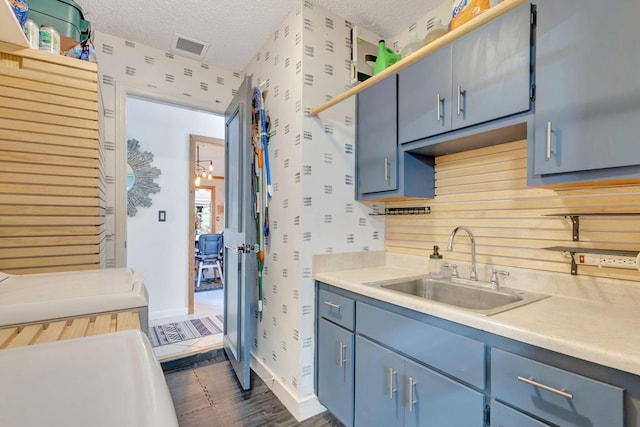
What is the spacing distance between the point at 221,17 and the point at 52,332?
2.07 m

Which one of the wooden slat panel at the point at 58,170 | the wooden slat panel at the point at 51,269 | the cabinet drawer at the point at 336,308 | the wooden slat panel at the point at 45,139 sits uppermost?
the wooden slat panel at the point at 45,139

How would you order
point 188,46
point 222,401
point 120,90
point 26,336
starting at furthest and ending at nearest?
point 188,46 → point 120,90 → point 222,401 → point 26,336

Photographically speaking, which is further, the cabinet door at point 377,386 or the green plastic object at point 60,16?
the green plastic object at point 60,16

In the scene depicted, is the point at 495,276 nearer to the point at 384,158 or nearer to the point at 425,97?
the point at 384,158

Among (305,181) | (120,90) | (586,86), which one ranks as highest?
(120,90)

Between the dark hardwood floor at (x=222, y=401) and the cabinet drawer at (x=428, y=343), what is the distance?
792mm

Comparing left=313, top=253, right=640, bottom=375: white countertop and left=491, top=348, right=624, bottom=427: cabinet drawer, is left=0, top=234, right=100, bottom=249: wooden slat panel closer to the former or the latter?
left=313, top=253, right=640, bottom=375: white countertop

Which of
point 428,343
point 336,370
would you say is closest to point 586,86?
point 428,343

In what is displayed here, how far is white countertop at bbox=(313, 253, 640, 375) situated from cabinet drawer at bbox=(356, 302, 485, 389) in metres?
0.07

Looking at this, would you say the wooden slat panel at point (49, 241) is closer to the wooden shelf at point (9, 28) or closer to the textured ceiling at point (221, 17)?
the wooden shelf at point (9, 28)

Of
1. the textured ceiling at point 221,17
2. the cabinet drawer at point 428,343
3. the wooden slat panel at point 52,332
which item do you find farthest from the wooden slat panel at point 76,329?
the textured ceiling at point 221,17

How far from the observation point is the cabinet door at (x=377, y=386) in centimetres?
135

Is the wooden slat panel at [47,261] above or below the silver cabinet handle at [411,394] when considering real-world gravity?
above

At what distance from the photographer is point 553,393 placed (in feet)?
2.84
